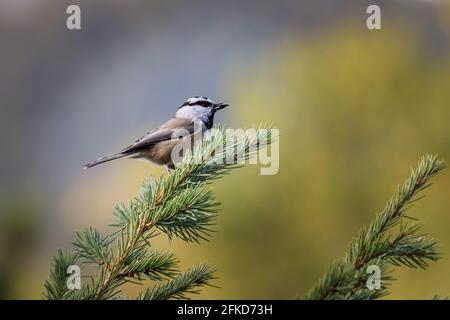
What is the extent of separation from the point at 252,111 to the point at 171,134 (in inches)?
108

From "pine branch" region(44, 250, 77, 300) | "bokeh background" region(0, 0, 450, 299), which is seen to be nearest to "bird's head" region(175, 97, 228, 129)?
"pine branch" region(44, 250, 77, 300)

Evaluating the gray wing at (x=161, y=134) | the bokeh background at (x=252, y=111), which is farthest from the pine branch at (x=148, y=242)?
the bokeh background at (x=252, y=111)

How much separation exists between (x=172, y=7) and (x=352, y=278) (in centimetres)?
506

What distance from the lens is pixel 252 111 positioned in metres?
4.25

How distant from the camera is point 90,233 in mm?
586

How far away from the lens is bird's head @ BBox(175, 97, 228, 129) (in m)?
1.69

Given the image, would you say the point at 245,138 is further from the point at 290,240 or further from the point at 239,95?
the point at 239,95

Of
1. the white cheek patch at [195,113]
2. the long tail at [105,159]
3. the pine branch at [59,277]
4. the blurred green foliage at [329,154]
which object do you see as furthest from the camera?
the blurred green foliage at [329,154]

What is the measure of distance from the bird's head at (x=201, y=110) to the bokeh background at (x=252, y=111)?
61.1 inches

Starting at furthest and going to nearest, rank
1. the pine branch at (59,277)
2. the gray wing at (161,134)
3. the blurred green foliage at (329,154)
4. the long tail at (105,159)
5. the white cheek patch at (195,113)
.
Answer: the blurred green foliage at (329,154), the white cheek patch at (195,113), the gray wing at (161,134), the long tail at (105,159), the pine branch at (59,277)

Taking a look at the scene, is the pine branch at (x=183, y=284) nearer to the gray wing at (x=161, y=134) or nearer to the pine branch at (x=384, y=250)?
the pine branch at (x=384, y=250)

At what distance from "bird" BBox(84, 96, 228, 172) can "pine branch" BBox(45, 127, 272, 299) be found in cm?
62

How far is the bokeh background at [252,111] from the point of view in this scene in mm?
3777

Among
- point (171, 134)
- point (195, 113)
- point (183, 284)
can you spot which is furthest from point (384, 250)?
point (195, 113)
